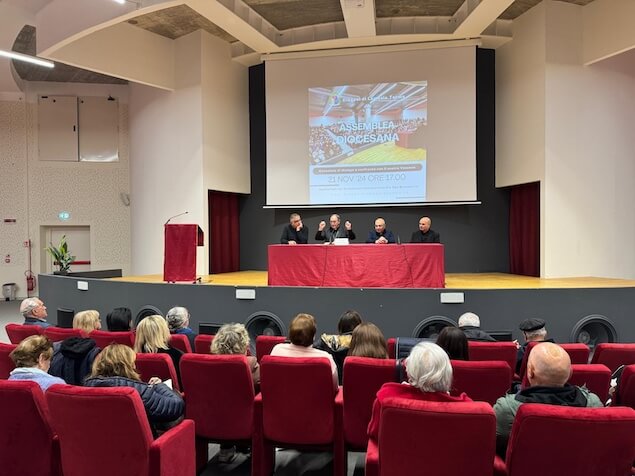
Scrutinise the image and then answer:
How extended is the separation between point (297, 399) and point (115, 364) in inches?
35.2

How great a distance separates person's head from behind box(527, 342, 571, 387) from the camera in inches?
72.3

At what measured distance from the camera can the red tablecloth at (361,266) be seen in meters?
5.93

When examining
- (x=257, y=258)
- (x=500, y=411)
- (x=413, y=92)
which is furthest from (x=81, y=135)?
(x=500, y=411)

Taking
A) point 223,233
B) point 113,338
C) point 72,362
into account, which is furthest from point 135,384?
point 223,233

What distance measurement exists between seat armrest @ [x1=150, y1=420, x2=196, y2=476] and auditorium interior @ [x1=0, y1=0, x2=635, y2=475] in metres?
3.53

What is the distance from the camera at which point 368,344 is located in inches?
110

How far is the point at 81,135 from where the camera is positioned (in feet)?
38.7

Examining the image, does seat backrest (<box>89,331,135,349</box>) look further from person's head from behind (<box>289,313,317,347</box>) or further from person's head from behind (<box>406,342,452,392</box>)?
person's head from behind (<box>406,342,452,392</box>)

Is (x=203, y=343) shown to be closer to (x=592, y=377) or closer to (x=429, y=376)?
(x=429, y=376)

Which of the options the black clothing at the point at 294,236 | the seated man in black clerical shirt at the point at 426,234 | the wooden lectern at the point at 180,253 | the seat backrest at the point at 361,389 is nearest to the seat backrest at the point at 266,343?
the seat backrest at the point at 361,389

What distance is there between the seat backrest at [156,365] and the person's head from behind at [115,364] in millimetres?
451

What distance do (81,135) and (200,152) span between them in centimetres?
436

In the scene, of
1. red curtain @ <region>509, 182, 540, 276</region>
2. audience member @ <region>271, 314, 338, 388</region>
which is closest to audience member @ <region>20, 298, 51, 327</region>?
audience member @ <region>271, 314, 338, 388</region>

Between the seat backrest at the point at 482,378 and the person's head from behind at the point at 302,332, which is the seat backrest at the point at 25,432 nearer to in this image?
the person's head from behind at the point at 302,332
